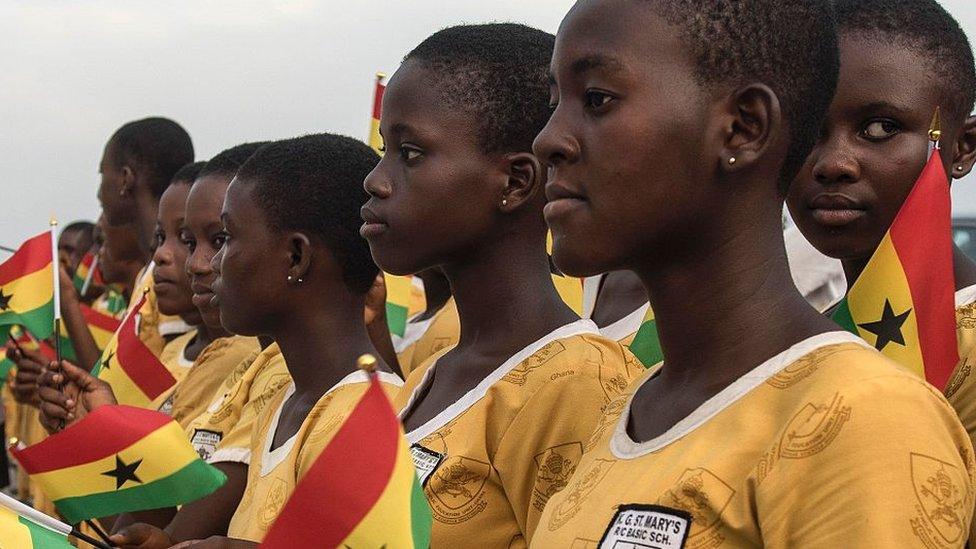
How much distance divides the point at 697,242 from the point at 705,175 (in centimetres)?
11

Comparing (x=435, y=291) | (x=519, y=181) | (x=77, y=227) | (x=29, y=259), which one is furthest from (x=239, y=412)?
(x=77, y=227)

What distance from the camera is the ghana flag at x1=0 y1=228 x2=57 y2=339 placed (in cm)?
551

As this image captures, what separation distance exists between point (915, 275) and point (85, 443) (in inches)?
75.3

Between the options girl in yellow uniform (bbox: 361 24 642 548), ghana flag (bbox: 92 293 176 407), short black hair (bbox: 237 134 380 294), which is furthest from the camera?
ghana flag (bbox: 92 293 176 407)

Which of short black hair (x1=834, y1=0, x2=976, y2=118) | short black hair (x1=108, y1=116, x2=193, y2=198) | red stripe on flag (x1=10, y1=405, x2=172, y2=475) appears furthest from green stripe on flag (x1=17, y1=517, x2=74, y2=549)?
short black hair (x1=108, y1=116, x2=193, y2=198)

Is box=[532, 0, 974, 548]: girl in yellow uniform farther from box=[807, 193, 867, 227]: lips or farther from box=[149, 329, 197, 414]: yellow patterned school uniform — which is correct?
box=[149, 329, 197, 414]: yellow patterned school uniform

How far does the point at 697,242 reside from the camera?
6.64ft

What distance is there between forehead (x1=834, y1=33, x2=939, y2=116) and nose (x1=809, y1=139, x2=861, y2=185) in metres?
0.08

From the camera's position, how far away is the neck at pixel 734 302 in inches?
77.8

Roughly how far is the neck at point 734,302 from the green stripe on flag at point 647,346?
1212 millimetres

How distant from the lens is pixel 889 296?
260cm

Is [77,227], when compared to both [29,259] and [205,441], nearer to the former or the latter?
[29,259]

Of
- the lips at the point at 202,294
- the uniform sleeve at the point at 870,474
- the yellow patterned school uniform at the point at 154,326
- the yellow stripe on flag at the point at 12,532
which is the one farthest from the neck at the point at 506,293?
the yellow patterned school uniform at the point at 154,326

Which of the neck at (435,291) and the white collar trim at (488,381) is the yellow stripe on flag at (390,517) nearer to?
the white collar trim at (488,381)
